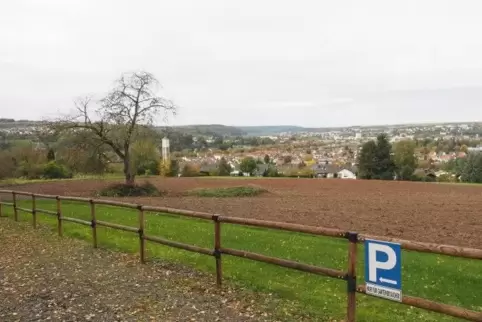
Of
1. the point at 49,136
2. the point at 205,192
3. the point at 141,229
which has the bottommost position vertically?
the point at 205,192

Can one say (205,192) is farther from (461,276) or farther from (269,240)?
(461,276)

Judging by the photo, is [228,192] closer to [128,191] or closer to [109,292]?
[128,191]

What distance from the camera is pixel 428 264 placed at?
9.35m

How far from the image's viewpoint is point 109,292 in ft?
24.7

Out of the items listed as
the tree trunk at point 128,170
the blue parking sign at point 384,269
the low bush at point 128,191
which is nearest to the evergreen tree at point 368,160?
the low bush at point 128,191

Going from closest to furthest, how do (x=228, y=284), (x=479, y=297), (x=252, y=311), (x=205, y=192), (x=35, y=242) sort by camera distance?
(x=252, y=311)
(x=479, y=297)
(x=228, y=284)
(x=35, y=242)
(x=205, y=192)

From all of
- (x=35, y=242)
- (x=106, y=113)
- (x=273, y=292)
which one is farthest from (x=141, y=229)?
(x=106, y=113)

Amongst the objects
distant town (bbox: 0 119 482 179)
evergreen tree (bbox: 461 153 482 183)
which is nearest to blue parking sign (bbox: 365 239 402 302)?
distant town (bbox: 0 119 482 179)

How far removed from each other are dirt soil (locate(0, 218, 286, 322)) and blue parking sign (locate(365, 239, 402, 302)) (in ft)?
5.49

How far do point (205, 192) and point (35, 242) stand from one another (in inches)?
714

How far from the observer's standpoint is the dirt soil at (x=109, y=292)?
21.1 ft

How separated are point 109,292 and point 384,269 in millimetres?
4689

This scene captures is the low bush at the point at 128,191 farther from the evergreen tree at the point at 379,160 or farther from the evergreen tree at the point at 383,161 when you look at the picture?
the evergreen tree at the point at 383,161

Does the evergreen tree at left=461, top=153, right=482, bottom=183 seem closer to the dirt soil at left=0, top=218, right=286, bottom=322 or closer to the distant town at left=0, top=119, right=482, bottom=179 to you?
the distant town at left=0, top=119, right=482, bottom=179
